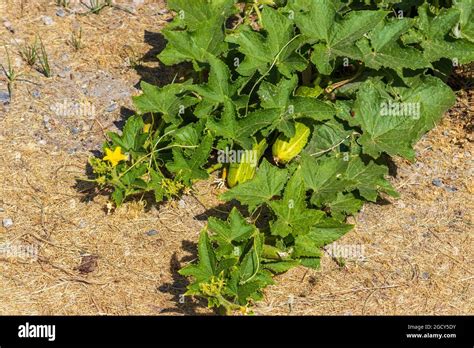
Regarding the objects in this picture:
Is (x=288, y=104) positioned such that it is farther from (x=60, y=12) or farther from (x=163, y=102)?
(x=60, y=12)

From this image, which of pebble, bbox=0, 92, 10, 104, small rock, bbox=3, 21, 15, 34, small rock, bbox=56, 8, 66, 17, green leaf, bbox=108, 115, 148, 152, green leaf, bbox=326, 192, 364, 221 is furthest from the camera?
small rock, bbox=56, 8, 66, 17

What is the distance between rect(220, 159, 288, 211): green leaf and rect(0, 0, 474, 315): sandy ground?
13.6 inches

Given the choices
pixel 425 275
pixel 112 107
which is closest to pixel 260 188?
pixel 425 275

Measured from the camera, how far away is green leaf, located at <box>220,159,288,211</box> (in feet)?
13.7

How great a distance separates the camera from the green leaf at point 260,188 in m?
4.19

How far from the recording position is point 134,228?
439 centimetres

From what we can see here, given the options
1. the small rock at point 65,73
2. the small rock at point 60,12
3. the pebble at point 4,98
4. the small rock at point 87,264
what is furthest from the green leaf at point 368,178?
the small rock at point 60,12

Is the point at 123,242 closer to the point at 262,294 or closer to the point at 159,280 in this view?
the point at 159,280

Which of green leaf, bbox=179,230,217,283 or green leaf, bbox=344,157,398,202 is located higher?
green leaf, bbox=344,157,398,202

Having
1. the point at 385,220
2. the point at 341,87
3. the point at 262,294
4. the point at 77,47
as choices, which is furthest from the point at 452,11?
the point at 77,47

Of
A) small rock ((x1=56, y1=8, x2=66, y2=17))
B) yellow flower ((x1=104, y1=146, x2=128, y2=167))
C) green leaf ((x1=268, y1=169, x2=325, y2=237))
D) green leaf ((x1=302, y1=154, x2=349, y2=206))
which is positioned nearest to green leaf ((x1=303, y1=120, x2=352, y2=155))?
green leaf ((x1=302, y1=154, x2=349, y2=206))

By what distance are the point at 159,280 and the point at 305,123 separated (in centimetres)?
118

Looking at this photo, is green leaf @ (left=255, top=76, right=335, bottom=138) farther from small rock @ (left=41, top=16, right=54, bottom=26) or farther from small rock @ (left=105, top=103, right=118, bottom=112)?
small rock @ (left=41, top=16, right=54, bottom=26)

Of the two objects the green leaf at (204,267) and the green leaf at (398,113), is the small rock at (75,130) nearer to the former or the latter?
the green leaf at (204,267)
